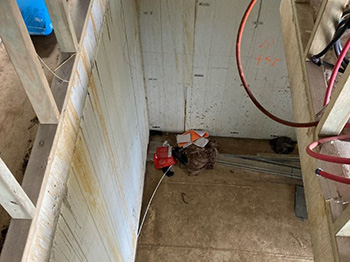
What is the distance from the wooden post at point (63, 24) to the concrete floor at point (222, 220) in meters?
2.05

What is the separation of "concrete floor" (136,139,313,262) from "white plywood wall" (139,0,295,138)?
47cm

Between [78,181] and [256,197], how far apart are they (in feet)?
6.92

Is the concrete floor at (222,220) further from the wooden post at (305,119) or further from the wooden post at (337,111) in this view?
the wooden post at (337,111)

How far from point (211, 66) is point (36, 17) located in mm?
1534

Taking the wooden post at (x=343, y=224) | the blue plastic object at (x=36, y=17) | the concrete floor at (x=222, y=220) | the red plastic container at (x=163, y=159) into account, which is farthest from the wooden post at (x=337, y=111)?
the red plastic container at (x=163, y=159)

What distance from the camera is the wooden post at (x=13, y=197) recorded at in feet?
2.24

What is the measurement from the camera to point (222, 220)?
2.84 m

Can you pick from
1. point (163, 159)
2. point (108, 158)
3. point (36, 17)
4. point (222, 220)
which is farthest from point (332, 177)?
point (163, 159)

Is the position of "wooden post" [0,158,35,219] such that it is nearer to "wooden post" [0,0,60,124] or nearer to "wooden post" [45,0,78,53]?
"wooden post" [0,0,60,124]

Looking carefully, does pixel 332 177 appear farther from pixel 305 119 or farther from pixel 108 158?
pixel 108 158

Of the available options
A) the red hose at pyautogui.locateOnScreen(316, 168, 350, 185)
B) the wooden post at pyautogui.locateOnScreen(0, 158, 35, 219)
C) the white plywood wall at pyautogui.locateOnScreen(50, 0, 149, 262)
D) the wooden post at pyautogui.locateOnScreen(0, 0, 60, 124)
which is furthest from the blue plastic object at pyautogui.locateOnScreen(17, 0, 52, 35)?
the red hose at pyautogui.locateOnScreen(316, 168, 350, 185)

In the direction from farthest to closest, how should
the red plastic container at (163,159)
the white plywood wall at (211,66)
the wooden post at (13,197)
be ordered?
the red plastic container at (163,159) < the white plywood wall at (211,66) < the wooden post at (13,197)

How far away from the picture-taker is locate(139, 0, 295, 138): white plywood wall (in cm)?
216

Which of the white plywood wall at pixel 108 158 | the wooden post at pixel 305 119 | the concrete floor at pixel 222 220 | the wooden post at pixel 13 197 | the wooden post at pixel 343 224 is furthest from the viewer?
the concrete floor at pixel 222 220
